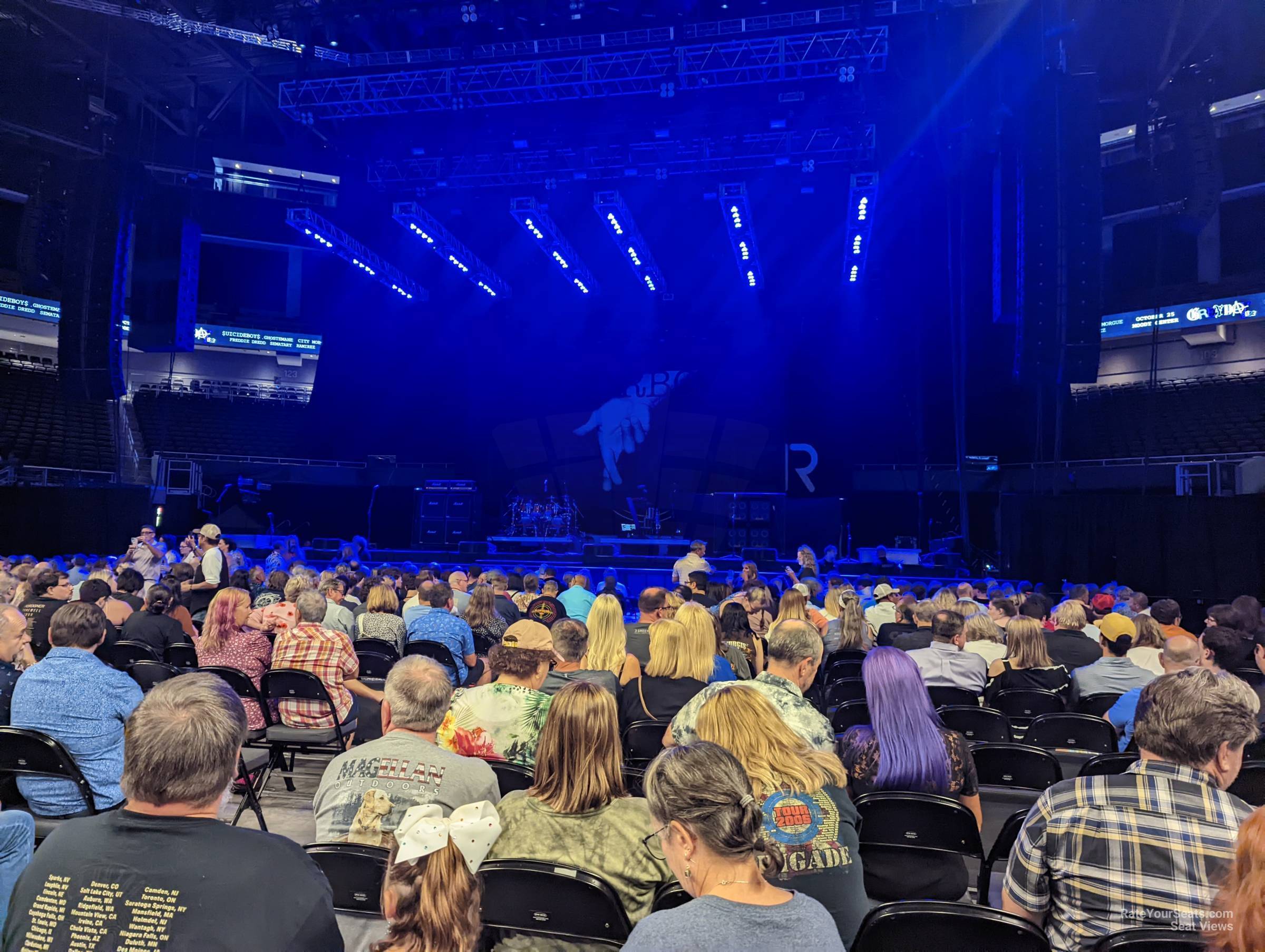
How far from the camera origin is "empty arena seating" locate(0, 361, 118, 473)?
1955 cm

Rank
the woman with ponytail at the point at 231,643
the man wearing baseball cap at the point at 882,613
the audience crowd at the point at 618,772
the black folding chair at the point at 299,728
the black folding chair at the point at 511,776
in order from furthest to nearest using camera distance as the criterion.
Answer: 1. the man wearing baseball cap at the point at 882,613
2. the woman with ponytail at the point at 231,643
3. the black folding chair at the point at 299,728
4. the black folding chair at the point at 511,776
5. the audience crowd at the point at 618,772

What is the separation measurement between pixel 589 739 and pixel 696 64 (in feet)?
37.1

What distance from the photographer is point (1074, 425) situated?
2050 centimetres

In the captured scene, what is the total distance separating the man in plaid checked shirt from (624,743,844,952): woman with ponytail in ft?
3.07

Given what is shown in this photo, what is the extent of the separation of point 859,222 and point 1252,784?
1299 cm

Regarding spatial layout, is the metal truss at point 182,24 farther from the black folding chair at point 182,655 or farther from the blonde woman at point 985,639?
the blonde woman at point 985,639

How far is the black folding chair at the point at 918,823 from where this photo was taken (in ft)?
9.33

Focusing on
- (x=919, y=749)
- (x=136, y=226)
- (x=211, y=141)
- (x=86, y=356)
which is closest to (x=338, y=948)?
(x=919, y=749)

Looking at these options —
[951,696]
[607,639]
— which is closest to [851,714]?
[951,696]

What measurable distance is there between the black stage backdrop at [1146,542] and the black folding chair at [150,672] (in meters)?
12.1

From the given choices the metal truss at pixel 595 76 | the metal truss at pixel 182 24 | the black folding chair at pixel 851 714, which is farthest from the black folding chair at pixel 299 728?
the metal truss at pixel 182 24

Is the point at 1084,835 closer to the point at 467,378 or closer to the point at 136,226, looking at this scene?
the point at 136,226

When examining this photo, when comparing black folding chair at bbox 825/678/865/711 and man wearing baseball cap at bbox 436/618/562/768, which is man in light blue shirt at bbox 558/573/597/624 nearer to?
black folding chair at bbox 825/678/865/711

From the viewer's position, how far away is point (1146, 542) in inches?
480
